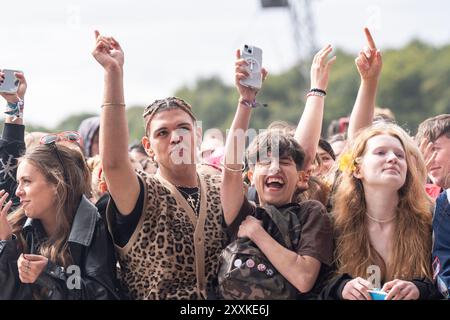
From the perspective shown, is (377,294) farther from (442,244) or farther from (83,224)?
(83,224)

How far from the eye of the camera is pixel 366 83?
530 cm

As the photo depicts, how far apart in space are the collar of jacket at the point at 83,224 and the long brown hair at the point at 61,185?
0.06 metres

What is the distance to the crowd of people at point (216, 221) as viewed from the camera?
434 centimetres

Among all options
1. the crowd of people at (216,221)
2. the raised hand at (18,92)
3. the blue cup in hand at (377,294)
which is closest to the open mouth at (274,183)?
the crowd of people at (216,221)

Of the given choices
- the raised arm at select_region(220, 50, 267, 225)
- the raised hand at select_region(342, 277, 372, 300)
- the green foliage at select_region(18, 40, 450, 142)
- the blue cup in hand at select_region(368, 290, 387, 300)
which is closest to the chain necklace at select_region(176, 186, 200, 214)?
the raised arm at select_region(220, 50, 267, 225)

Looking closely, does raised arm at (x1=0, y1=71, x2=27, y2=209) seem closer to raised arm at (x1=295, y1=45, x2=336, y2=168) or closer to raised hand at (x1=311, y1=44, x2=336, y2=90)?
raised arm at (x1=295, y1=45, x2=336, y2=168)

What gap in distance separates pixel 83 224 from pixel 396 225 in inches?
61.2

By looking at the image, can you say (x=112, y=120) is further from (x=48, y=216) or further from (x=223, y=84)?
(x=223, y=84)

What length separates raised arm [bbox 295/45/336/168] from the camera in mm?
5141

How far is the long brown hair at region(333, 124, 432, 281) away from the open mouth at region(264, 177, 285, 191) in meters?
0.32

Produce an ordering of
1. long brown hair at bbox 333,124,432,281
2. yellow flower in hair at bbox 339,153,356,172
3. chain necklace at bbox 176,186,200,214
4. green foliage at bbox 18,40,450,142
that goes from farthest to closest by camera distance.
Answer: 1. green foliage at bbox 18,40,450,142
2. yellow flower in hair at bbox 339,153,356,172
3. chain necklace at bbox 176,186,200,214
4. long brown hair at bbox 333,124,432,281

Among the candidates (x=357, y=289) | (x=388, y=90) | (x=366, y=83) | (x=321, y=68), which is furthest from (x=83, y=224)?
(x=388, y=90)

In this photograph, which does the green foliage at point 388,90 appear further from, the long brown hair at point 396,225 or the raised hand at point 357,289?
the raised hand at point 357,289
